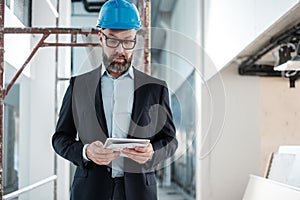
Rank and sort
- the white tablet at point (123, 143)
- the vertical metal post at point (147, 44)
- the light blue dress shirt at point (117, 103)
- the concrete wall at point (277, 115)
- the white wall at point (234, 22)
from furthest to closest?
the concrete wall at point (277, 115) < the white wall at point (234, 22) < the vertical metal post at point (147, 44) < the light blue dress shirt at point (117, 103) < the white tablet at point (123, 143)

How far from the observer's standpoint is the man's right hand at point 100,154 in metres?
1.68

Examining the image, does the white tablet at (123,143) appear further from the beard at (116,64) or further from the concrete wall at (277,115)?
the concrete wall at (277,115)

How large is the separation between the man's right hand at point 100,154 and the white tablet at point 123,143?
3cm

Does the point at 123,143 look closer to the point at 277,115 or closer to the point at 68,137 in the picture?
the point at 68,137

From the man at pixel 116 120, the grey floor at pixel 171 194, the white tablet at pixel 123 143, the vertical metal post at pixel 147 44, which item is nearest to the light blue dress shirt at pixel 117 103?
the man at pixel 116 120

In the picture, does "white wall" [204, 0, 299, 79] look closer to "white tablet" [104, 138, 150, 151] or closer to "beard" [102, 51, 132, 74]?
"beard" [102, 51, 132, 74]

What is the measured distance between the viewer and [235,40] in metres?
4.20

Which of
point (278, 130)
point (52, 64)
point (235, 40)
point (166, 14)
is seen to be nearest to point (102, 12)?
point (235, 40)

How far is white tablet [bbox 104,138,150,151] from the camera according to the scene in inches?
64.1

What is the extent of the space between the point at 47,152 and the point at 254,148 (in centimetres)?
198

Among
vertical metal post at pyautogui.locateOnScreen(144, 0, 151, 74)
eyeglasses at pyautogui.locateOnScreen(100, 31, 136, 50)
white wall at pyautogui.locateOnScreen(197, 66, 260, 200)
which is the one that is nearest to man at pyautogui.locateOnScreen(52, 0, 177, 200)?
eyeglasses at pyautogui.locateOnScreen(100, 31, 136, 50)

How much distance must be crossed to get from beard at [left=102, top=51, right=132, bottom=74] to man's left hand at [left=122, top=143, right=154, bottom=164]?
262mm

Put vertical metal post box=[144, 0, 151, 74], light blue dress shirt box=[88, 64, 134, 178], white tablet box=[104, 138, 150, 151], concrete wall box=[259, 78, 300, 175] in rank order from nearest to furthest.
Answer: white tablet box=[104, 138, 150, 151], light blue dress shirt box=[88, 64, 134, 178], vertical metal post box=[144, 0, 151, 74], concrete wall box=[259, 78, 300, 175]

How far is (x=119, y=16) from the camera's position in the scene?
1.87 metres
